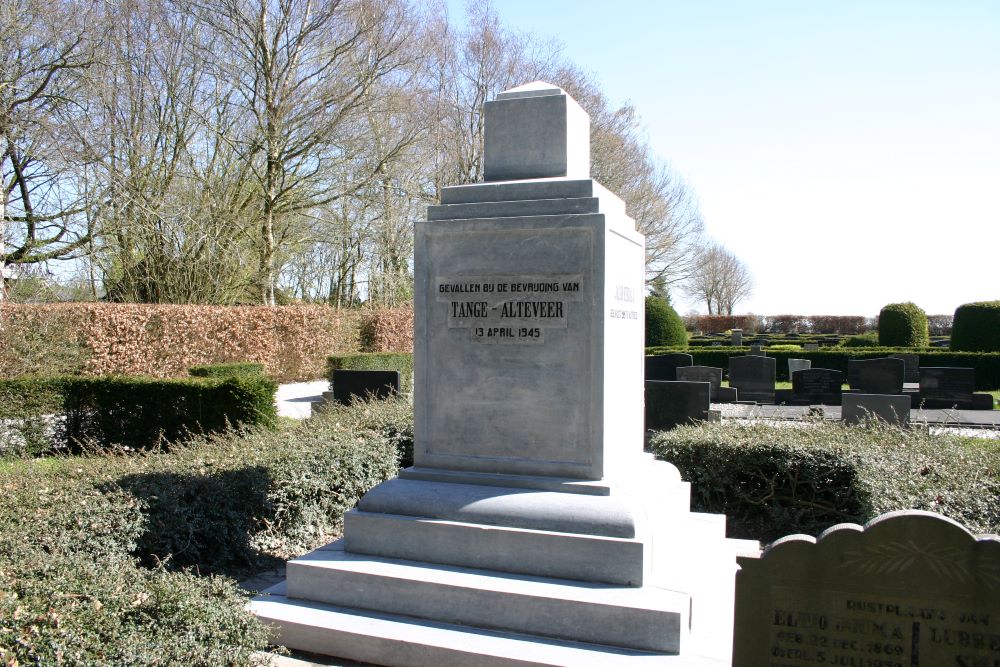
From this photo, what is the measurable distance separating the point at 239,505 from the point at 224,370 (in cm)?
1260

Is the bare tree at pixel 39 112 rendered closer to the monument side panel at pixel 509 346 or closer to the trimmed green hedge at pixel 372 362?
the trimmed green hedge at pixel 372 362

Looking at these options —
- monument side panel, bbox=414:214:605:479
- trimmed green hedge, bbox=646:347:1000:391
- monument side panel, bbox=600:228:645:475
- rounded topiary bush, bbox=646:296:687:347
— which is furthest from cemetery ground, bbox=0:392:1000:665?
rounded topiary bush, bbox=646:296:687:347

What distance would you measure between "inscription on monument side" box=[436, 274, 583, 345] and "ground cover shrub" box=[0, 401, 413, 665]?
6.95ft

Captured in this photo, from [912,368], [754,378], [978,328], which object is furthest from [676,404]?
[978,328]

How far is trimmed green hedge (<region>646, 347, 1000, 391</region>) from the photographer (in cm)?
2223

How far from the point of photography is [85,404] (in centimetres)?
1205

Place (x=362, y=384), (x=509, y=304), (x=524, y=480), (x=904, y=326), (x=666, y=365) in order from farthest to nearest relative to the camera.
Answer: (x=904, y=326), (x=666, y=365), (x=362, y=384), (x=509, y=304), (x=524, y=480)

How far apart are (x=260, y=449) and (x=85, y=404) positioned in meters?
6.93

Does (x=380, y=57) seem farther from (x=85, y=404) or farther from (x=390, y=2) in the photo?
(x=85, y=404)

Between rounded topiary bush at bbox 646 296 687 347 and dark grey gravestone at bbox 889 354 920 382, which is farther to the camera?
rounded topiary bush at bbox 646 296 687 347

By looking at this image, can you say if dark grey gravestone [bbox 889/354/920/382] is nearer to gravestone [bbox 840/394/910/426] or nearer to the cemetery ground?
gravestone [bbox 840/394/910/426]

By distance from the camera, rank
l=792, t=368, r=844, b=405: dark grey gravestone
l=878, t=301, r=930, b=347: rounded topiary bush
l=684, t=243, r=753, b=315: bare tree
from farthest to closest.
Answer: l=684, t=243, r=753, b=315: bare tree < l=878, t=301, r=930, b=347: rounded topiary bush < l=792, t=368, r=844, b=405: dark grey gravestone

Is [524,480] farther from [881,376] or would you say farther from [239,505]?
[881,376]

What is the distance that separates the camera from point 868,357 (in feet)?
78.8
